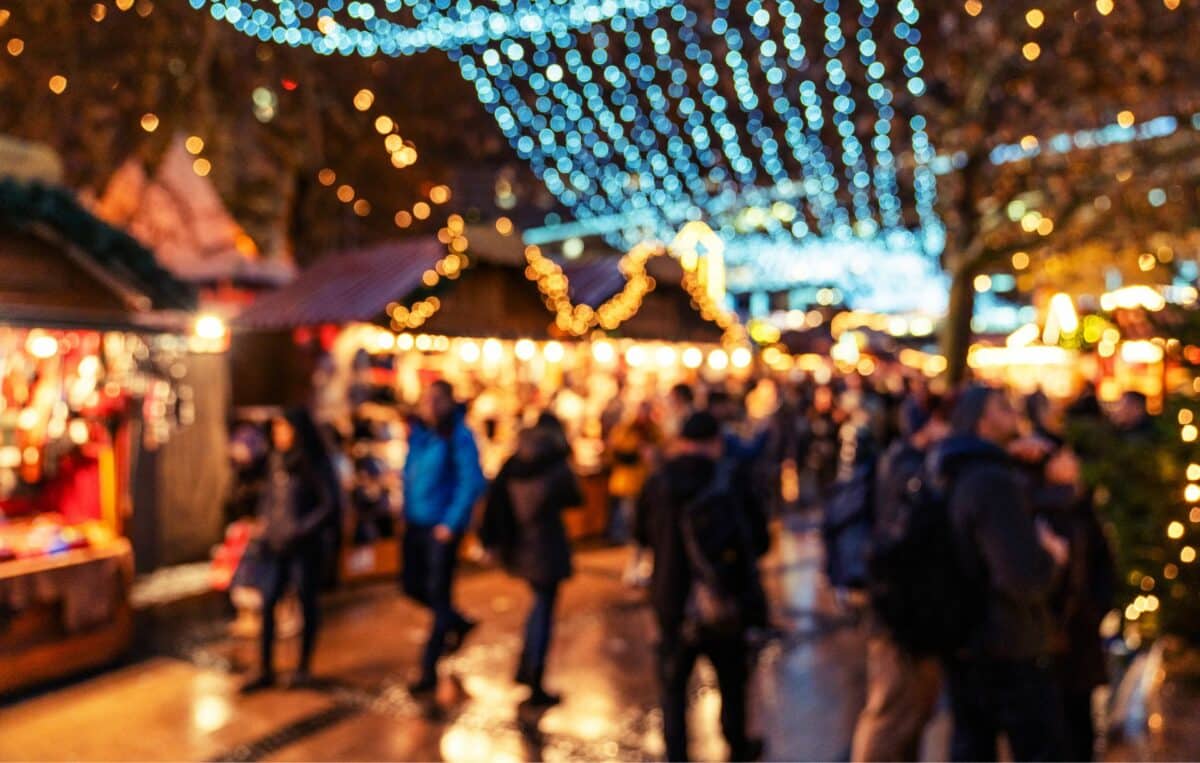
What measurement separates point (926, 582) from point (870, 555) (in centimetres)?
25

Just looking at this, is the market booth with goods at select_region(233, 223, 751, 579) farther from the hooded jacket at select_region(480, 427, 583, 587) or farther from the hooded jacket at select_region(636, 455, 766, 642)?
the hooded jacket at select_region(636, 455, 766, 642)

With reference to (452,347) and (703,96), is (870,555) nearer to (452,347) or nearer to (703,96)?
(452,347)

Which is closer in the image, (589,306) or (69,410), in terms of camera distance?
(69,410)

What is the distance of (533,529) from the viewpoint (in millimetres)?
5590

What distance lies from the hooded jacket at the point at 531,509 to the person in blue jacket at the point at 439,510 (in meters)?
0.40

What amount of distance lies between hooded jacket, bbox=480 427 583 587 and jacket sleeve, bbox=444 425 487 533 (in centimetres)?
34

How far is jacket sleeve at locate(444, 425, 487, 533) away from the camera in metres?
5.88

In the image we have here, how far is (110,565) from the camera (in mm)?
6465

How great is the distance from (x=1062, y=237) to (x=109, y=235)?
16.8 metres

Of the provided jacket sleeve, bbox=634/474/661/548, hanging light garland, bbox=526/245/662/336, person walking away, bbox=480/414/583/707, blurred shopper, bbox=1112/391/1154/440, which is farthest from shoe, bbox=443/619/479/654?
hanging light garland, bbox=526/245/662/336

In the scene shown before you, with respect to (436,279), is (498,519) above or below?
below

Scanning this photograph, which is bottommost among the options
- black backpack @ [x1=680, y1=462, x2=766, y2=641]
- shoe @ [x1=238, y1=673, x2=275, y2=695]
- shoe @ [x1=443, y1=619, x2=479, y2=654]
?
shoe @ [x1=238, y1=673, x2=275, y2=695]

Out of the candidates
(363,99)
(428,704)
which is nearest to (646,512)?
(428,704)

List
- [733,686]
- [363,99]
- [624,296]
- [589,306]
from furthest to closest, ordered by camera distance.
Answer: [363,99] → [624,296] → [589,306] → [733,686]
